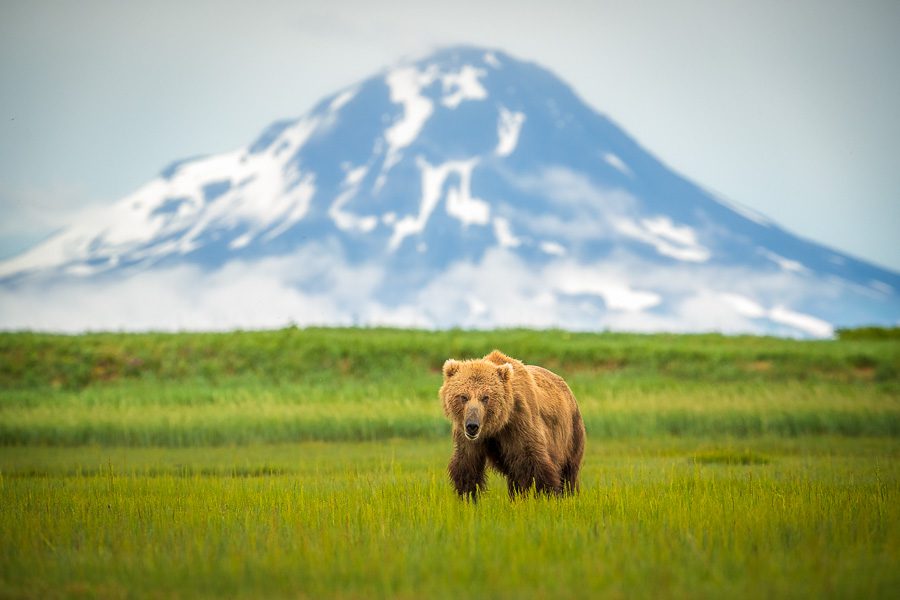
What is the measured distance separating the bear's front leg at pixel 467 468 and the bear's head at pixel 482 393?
270 millimetres

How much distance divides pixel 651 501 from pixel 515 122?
134973 mm

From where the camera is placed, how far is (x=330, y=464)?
17.3 meters

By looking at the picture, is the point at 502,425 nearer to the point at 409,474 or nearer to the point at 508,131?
the point at 409,474

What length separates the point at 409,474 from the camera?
14.4 metres

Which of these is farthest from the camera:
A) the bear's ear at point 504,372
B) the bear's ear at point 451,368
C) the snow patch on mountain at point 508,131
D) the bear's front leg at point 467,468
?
the snow patch on mountain at point 508,131

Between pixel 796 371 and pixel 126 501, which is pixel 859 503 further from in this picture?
pixel 796 371

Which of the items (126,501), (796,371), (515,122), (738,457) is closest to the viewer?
(126,501)

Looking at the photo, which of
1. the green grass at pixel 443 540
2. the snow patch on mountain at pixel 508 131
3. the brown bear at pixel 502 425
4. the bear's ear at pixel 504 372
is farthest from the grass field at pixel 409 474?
the snow patch on mountain at pixel 508 131

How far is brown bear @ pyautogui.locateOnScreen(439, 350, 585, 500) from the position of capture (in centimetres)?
967

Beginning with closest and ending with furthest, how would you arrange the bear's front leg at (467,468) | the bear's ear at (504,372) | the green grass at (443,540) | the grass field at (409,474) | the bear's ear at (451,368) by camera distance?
the green grass at (443,540) < the grass field at (409,474) < the bear's ear at (504,372) < the bear's ear at (451,368) < the bear's front leg at (467,468)

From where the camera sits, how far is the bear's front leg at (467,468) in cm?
1012

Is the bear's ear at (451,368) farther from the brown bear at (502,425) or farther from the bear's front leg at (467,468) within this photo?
the bear's front leg at (467,468)

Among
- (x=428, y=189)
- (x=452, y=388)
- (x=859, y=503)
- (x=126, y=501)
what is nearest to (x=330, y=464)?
(x=126, y=501)

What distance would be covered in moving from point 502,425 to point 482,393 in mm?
474
